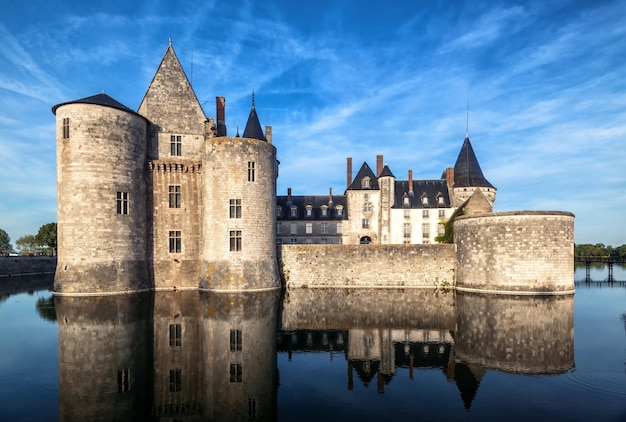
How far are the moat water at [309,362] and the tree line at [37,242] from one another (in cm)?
4392

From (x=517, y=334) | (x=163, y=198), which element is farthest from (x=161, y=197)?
(x=517, y=334)

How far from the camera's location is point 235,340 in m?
11.5

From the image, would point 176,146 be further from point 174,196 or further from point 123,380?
point 123,380

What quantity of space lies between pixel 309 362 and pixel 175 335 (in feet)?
15.3

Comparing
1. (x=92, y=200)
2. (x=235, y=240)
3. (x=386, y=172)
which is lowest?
(x=235, y=240)

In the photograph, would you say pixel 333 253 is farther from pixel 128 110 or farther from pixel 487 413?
pixel 487 413

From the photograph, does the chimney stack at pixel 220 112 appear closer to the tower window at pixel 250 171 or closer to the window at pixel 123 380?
the tower window at pixel 250 171

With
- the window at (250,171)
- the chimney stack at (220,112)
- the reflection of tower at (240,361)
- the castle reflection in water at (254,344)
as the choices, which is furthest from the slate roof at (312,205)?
the reflection of tower at (240,361)

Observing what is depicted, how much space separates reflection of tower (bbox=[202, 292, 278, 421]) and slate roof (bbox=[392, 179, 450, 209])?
24.7m

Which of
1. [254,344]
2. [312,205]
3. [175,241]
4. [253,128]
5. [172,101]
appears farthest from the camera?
[312,205]

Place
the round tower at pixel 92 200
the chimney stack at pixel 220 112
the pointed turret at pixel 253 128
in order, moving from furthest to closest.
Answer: the pointed turret at pixel 253 128, the chimney stack at pixel 220 112, the round tower at pixel 92 200

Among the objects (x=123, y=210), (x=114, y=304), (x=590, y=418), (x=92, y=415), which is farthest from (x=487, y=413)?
(x=123, y=210)

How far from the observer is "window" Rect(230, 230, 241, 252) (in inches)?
862

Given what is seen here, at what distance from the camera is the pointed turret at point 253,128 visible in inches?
1192
